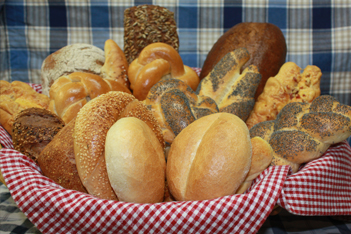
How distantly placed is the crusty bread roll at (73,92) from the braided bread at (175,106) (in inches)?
8.7

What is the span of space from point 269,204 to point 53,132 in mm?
699

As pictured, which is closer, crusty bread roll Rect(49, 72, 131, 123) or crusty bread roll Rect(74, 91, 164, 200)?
crusty bread roll Rect(74, 91, 164, 200)

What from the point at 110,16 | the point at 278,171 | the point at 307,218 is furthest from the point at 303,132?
the point at 110,16

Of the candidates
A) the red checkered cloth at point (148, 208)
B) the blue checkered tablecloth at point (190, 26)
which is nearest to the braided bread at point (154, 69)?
the red checkered cloth at point (148, 208)

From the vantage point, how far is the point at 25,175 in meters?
0.72

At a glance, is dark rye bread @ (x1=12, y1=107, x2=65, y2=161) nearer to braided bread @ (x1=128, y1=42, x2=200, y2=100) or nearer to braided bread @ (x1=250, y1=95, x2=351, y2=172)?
braided bread @ (x1=128, y1=42, x2=200, y2=100)

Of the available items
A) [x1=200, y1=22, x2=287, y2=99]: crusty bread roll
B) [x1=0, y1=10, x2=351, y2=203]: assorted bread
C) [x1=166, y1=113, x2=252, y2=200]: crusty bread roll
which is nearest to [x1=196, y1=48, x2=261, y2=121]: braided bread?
[x1=0, y1=10, x2=351, y2=203]: assorted bread

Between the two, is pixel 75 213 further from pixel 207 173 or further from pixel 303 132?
pixel 303 132

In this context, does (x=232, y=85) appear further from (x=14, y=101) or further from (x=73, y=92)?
(x=14, y=101)

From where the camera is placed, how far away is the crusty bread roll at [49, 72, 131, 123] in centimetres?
106

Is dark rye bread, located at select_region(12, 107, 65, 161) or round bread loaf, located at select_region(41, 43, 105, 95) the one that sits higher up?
round bread loaf, located at select_region(41, 43, 105, 95)

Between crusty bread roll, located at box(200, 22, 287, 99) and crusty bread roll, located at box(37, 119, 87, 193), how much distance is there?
88 cm

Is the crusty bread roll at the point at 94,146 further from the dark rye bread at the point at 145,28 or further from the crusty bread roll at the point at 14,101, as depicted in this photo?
the dark rye bread at the point at 145,28

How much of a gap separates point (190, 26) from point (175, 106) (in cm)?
123
